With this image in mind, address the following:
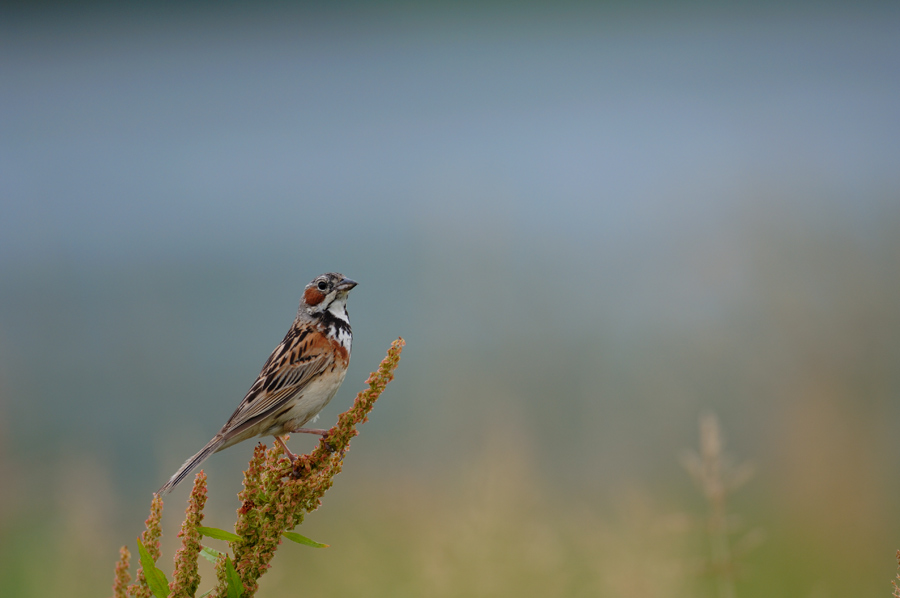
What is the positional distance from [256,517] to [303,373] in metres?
0.89

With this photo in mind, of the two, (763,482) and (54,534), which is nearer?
(54,534)

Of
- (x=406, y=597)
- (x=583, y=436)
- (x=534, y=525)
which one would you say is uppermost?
(x=583, y=436)

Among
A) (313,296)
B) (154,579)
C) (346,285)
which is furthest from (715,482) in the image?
(154,579)

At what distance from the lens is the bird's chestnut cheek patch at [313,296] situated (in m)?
2.76

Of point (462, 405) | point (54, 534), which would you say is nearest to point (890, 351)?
point (462, 405)

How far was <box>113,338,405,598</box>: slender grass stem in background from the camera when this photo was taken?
1599 millimetres

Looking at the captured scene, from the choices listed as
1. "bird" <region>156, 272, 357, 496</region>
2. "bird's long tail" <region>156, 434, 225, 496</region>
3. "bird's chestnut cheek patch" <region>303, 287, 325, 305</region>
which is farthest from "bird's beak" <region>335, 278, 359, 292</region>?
"bird's long tail" <region>156, 434, 225, 496</region>

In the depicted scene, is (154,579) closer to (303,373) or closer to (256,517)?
(256,517)

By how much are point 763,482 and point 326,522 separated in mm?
3185

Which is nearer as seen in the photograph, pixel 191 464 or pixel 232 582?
pixel 232 582

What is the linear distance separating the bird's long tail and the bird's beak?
0.66 m

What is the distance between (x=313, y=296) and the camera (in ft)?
9.12

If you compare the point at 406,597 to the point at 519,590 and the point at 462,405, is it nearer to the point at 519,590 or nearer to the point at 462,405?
the point at 519,590

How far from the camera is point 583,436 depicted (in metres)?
6.28
